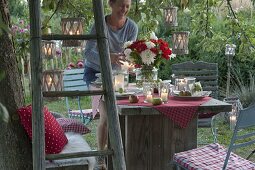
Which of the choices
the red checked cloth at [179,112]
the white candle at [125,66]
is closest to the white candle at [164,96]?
the red checked cloth at [179,112]

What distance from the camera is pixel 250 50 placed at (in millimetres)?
4871

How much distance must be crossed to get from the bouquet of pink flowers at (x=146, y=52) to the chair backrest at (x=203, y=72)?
1.64 meters

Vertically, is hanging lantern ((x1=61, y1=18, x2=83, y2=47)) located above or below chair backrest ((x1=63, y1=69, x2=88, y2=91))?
above

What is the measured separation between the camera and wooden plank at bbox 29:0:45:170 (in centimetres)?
232

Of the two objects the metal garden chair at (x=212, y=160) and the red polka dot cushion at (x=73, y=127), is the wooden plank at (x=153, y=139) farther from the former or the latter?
the red polka dot cushion at (x=73, y=127)

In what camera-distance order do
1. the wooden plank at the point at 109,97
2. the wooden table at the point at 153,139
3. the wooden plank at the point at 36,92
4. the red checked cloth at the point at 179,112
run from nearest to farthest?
1. the wooden plank at the point at 36,92
2. the wooden plank at the point at 109,97
3. the red checked cloth at the point at 179,112
4. the wooden table at the point at 153,139

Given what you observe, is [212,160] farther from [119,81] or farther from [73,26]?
[73,26]

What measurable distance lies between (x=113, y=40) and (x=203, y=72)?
5.14 ft

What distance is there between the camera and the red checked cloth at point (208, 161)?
326 cm

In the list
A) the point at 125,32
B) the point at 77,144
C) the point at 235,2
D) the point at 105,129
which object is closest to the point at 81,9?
the point at 125,32

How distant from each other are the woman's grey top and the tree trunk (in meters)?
1.71

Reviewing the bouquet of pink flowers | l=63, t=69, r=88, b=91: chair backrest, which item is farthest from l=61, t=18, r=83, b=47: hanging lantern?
l=63, t=69, r=88, b=91: chair backrest

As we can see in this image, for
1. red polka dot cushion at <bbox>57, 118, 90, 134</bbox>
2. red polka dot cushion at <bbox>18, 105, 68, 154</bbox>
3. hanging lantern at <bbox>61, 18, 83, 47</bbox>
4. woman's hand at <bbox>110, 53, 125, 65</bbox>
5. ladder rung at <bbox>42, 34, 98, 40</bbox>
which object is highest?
hanging lantern at <bbox>61, 18, 83, 47</bbox>

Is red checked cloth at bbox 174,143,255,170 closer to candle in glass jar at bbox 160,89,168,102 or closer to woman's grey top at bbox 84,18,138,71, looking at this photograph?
candle in glass jar at bbox 160,89,168,102
